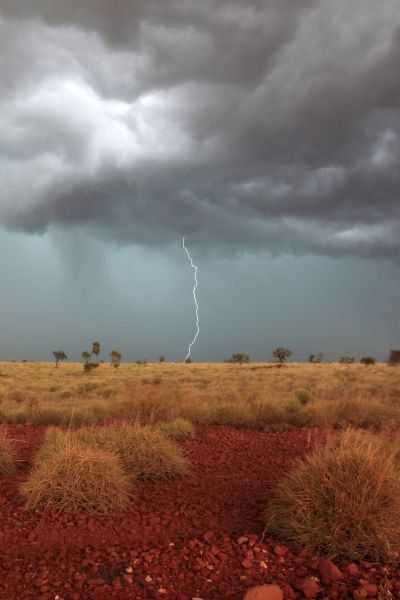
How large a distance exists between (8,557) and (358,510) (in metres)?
3.92

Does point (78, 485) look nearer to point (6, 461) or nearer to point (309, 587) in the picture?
→ point (6, 461)

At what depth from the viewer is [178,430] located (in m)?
11.7

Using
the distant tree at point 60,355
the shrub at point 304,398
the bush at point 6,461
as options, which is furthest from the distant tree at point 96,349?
the bush at point 6,461

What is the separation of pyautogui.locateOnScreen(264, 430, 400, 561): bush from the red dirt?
20cm

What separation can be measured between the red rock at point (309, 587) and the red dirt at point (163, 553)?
15 mm

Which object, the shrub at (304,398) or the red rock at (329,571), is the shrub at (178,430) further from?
the shrub at (304,398)

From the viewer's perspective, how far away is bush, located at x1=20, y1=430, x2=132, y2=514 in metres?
6.68

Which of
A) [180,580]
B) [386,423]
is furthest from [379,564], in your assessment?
[386,423]

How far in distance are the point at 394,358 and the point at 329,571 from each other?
53797mm

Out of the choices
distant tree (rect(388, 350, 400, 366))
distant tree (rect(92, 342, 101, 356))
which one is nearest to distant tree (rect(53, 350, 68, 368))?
distant tree (rect(92, 342, 101, 356))

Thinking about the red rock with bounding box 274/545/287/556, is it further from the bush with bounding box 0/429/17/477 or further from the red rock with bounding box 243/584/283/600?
the bush with bounding box 0/429/17/477

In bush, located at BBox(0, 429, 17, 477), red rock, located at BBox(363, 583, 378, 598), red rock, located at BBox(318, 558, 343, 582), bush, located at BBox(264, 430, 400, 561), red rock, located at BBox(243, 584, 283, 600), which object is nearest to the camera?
red rock, located at BBox(243, 584, 283, 600)

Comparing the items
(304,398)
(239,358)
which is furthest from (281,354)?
(304,398)

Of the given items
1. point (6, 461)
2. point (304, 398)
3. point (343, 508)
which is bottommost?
point (6, 461)
